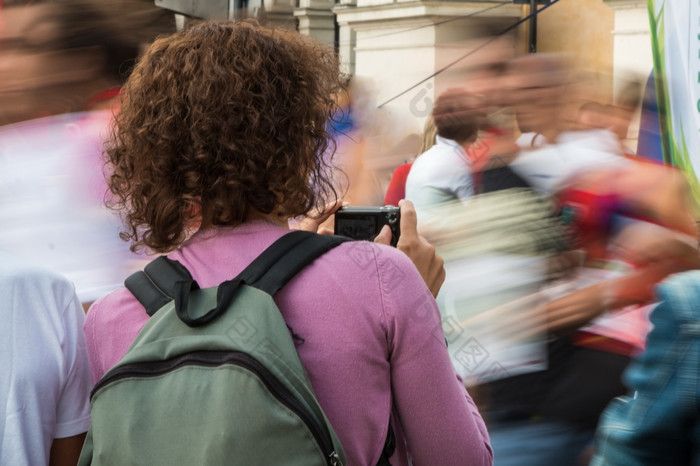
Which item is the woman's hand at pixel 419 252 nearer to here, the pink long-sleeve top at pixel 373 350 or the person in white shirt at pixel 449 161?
the pink long-sleeve top at pixel 373 350

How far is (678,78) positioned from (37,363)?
216 centimetres

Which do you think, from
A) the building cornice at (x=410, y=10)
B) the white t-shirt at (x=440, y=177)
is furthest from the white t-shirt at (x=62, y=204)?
the building cornice at (x=410, y=10)

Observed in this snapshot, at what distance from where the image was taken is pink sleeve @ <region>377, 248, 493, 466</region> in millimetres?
1199

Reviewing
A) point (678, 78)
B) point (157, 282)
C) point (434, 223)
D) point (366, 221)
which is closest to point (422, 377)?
point (157, 282)

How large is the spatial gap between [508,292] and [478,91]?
69cm

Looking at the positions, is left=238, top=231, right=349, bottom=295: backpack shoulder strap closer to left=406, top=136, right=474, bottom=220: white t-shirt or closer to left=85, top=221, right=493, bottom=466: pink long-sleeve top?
left=85, top=221, right=493, bottom=466: pink long-sleeve top

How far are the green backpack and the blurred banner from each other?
1.93 m

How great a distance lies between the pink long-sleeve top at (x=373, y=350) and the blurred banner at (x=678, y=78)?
5.77ft

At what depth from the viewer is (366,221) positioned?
1626 mm

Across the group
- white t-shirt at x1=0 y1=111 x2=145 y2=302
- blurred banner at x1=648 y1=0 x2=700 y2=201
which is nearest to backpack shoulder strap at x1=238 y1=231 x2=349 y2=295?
white t-shirt at x1=0 y1=111 x2=145 y2=302

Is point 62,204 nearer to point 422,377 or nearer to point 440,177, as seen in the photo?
point 440,177

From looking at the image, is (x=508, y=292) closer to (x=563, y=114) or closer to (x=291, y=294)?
(x=563, y=114)

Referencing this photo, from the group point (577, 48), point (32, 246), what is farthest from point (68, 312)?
point (577, 48)

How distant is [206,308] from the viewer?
117 cm
